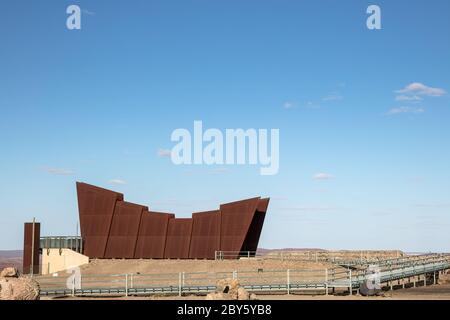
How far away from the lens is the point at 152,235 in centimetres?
4922

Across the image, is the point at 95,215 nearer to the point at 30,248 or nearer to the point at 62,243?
the point at 62,243

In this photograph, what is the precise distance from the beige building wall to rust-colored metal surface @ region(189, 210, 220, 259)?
933 centimetres

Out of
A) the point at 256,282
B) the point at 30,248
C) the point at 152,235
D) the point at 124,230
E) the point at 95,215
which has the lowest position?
the point at 256,282

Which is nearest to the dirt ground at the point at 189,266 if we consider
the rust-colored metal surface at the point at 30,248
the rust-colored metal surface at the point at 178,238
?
the rust-colored metal surface at the point at 178,238

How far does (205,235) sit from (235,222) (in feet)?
8.99

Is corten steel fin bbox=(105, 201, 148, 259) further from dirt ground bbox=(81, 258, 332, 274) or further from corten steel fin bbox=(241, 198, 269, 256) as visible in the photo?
corten steel fin bbox=(241, 198, 269, 256)

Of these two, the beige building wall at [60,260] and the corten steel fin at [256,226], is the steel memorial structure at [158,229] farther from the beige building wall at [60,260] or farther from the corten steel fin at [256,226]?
the beige building wall at [60,260]

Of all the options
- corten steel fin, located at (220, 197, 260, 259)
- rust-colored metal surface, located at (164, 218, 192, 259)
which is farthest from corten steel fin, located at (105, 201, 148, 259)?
corten steel fin, located at (220, 197, 260, 259)

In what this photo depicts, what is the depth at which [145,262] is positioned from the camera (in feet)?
156

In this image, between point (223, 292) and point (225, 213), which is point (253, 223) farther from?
point (223, 292)

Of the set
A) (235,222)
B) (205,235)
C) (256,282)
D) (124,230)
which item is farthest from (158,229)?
(256,282)
